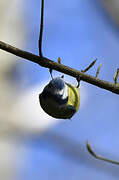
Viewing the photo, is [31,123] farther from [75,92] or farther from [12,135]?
[75,92]

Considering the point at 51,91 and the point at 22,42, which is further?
the point at 22,42

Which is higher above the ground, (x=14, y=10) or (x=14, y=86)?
(x=14, y=10)

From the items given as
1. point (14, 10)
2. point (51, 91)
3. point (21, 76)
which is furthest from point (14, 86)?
point (51, 91)

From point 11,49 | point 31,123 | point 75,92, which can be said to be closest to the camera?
point 11,49

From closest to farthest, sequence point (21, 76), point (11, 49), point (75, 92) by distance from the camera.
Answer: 1. point (11, 49)
2. point (75, 92)
3. point (21, 76)

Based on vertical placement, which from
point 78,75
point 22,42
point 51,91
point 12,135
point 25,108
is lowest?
point 12,135

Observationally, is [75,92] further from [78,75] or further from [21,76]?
[21,76]

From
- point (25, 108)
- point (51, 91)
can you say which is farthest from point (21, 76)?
point (51, 91)
